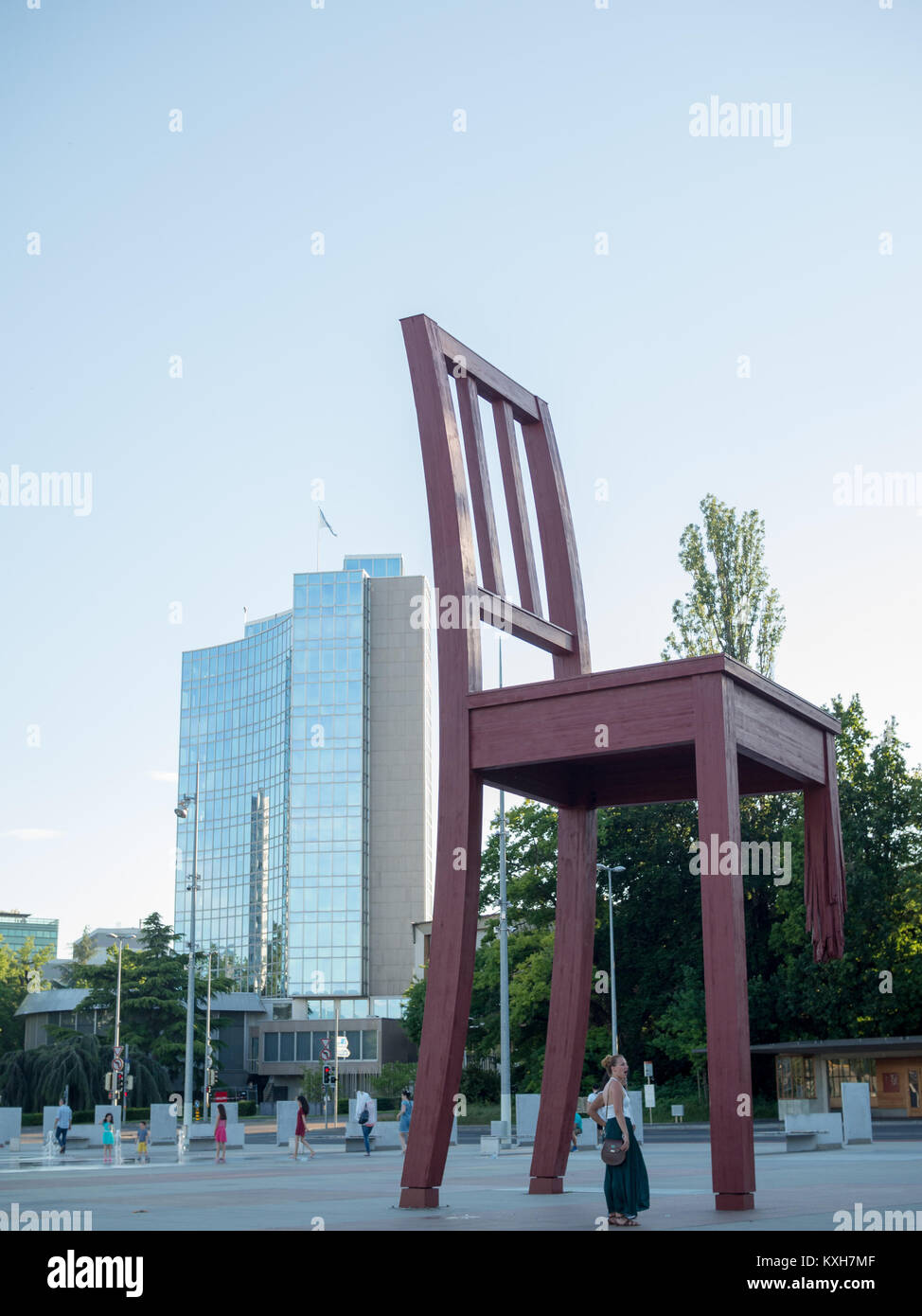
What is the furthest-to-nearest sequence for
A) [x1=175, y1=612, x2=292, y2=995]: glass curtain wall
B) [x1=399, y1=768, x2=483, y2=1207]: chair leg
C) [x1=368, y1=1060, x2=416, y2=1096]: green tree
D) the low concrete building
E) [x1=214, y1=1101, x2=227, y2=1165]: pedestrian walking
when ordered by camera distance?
[x1=175, y1=612, x2=292, y2=995]: glass curtain wall
[x1=368, y1=1060, x2=416, y2=1096]: green tree
the low concrete building
[x1=214, y1=1101, x2=227, y2=1165]: pedestrian walking
[x1=399, y1=768, x2=483, y2=1207]: chair leg

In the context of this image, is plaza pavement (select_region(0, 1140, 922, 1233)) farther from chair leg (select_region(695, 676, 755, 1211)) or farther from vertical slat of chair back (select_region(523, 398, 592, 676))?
vertical slat of chair back (select_region(523, 398, 592, 676))

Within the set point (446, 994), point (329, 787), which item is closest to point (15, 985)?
point (329, 787)

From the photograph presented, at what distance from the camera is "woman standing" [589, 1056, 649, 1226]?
31.8ft

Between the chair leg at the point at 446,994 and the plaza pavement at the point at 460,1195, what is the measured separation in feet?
1.18

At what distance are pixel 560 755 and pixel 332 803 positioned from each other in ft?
305

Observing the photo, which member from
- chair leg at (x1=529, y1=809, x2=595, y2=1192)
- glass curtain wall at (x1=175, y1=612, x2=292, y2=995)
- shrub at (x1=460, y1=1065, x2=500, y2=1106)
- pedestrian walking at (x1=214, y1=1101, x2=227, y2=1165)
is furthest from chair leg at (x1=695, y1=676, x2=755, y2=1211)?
glass curtain wall at (x1=175, y1=612, x2=292, y2=995)

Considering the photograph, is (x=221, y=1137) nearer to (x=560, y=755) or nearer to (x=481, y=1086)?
(x=560, y=755)

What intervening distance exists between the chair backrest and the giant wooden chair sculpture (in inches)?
0.7

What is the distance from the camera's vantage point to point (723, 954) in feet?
32.8

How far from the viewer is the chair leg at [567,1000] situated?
12.2 m


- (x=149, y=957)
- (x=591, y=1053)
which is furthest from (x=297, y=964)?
(x=591, y=1053)
